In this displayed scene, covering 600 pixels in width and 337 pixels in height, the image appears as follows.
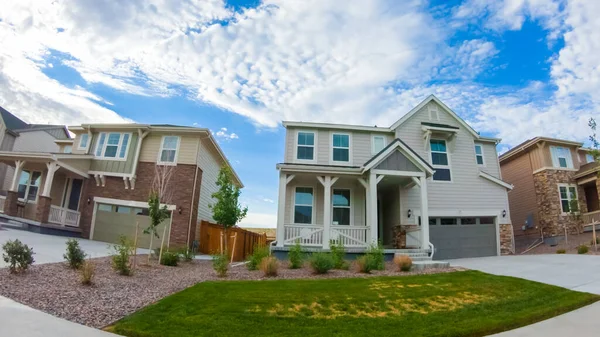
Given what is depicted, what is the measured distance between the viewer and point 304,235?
580 inches

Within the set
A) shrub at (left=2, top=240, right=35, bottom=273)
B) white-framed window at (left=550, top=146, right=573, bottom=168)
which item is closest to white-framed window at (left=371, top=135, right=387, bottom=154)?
white-framed window at (left=550, top=146, right=573, bottom=168)

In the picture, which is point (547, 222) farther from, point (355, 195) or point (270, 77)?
point (270, 77)

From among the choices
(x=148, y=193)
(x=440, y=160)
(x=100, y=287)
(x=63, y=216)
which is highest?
(x=440, y=160)

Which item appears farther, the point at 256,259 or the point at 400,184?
the point at 400,184

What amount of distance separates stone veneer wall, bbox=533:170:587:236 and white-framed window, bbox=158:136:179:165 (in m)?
21.7

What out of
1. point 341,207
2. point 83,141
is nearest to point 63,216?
point 83,141

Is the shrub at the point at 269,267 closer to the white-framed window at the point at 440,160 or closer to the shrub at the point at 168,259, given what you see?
the shrub at the point at 168,259

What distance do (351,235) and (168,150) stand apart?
10822 millimetres

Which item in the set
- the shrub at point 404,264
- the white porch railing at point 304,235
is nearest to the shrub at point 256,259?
the white porch railing at point 304,235

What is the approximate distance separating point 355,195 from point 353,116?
16.7 feet

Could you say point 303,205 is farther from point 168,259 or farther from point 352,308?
point 352,308

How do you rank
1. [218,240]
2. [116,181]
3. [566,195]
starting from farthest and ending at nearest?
1. [566,195]
2. [116,181]
3. [218,240]

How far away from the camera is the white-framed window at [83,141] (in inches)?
781

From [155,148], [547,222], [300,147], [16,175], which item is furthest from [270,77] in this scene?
[547,222]
